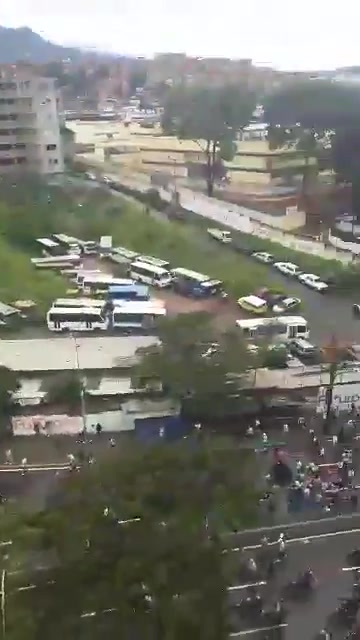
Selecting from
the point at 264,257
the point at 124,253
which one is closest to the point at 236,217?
the point at 264,257

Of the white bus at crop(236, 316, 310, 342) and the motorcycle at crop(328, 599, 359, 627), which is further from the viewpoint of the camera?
the white bus at crop(236, 316, 310, 342)

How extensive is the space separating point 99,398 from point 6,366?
0.42 meters

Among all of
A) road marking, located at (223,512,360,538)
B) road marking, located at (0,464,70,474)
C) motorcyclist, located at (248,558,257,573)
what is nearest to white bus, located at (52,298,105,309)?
road marking, located at (0,464,70,474)

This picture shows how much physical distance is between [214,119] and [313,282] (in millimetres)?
2192

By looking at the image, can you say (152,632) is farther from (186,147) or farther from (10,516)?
(186,147)

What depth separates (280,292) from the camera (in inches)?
151

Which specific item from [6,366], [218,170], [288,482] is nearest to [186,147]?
[218,170]

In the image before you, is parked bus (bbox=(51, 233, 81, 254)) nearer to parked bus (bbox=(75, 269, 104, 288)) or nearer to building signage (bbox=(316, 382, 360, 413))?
parked bus (bbox=(75, 269, 104, 288))

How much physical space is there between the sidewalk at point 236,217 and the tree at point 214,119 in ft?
0.89

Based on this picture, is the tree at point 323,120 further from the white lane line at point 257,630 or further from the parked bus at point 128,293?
the white lane line at point 257,630

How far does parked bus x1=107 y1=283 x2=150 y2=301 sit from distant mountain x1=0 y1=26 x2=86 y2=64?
7.02 ft

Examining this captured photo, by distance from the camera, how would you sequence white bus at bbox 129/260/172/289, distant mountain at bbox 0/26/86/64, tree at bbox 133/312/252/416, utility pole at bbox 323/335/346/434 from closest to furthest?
tree at bbox 133/312/252/416, utility pole at bbox 323/335/346/434, white bus at bbox 129/260/172/289, distant mountain at bbox 0/26/86/64

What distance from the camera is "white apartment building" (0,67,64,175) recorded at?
5.45 m

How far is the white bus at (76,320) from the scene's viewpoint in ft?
10.8
